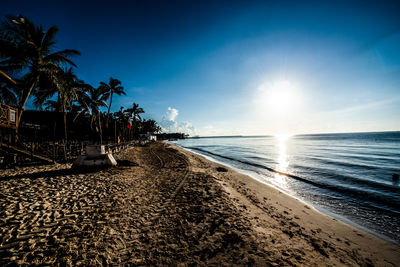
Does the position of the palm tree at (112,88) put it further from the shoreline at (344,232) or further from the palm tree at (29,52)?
the shoreline at (344,232)

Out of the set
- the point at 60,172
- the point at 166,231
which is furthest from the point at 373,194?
the point at 60,172

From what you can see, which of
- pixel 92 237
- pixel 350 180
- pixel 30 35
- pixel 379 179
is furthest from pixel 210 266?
pixel 30 35

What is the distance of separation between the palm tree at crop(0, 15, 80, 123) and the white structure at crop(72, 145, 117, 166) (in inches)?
265

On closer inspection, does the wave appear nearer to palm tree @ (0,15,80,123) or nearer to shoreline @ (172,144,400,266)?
shoreline @ (172,144,400,266)

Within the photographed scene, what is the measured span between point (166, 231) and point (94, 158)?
9.27 m

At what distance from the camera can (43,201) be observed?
5.24m

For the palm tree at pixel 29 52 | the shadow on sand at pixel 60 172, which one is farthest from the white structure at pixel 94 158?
the palm tree at pixel 29 52

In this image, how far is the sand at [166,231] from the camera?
10.3 feet

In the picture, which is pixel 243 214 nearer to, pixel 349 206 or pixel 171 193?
pixel 171 193

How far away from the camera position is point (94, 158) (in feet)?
34.2

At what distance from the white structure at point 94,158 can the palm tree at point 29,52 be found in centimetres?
673

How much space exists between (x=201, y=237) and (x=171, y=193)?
323 centimetres

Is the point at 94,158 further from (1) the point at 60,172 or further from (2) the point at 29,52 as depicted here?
(2) the point at 29,52

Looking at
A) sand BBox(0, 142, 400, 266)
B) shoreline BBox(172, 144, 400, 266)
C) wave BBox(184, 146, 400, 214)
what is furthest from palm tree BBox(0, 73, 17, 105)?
wave BBox(184, 146, 400, 214)
